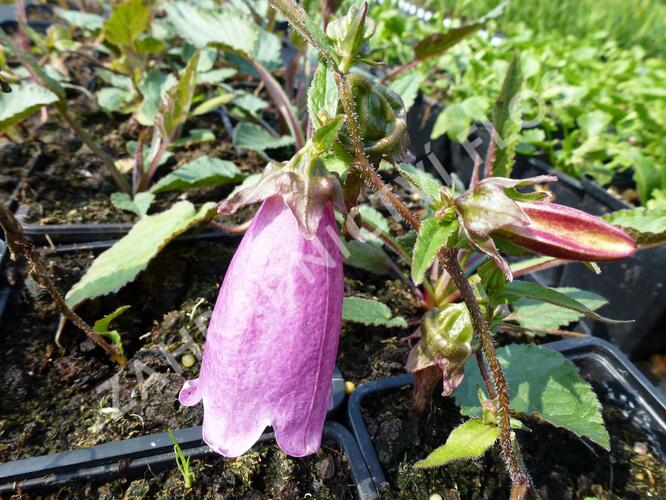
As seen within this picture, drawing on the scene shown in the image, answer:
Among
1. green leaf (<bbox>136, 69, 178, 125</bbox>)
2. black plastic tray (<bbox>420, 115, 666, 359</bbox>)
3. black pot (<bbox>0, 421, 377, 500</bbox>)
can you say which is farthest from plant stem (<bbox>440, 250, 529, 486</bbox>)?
green leaf (<bbox>136, 69, 178, 125</bbox>)

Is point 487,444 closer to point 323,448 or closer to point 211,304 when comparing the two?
point 323,448

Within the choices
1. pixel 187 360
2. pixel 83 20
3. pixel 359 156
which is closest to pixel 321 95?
pixel 359 156

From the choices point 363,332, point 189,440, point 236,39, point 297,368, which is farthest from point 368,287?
point 236,39

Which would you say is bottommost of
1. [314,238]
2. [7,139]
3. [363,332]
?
[7,139]

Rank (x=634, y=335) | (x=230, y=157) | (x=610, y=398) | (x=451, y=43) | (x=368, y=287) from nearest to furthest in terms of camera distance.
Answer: (x=610, y=398), (x=368, y=287), (x=451, y=43), (x=634, y=335), (x=230, y=157)

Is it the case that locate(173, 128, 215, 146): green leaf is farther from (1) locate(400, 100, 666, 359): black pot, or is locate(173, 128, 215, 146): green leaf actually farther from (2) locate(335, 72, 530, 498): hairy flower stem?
(2) locate(335, 72, 530, 498): hairy flower stem
